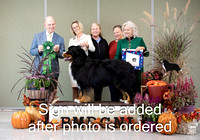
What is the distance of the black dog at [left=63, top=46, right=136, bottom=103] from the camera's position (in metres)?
3.19

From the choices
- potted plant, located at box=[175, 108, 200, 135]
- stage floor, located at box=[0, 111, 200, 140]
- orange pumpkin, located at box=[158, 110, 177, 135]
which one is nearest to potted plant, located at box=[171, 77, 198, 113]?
potted plant, located at box=[175, 108, 200, 135]

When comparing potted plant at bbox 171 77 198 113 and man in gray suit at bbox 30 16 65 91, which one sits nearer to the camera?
potted plant at bbox 171 77 198 113

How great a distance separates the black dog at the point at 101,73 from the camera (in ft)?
10.5

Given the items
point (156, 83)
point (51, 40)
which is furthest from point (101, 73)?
point (51, 40)

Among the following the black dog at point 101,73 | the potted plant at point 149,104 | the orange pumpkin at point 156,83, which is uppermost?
the black dog at point 101,73

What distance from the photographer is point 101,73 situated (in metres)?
3.23

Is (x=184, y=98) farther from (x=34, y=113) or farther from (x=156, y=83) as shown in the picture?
(x=34, y=113)

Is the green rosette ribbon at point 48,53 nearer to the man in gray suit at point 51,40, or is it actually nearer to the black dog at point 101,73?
the man in gray suit at point 51,40

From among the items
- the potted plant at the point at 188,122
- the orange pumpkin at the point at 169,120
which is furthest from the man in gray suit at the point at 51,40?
the potted plant at the point at 188,122

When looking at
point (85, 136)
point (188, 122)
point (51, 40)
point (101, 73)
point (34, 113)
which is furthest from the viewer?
point (51, 40)

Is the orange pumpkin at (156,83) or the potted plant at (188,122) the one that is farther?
the orange pumpkin at (156,83)

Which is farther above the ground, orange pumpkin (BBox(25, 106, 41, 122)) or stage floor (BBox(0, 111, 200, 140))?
orange pumpkin (BBox(25, 106, 41, 122))

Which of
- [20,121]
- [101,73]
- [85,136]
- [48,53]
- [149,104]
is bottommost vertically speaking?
[85,136]

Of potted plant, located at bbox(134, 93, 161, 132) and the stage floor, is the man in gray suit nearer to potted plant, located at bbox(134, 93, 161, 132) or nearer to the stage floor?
the stage floor
